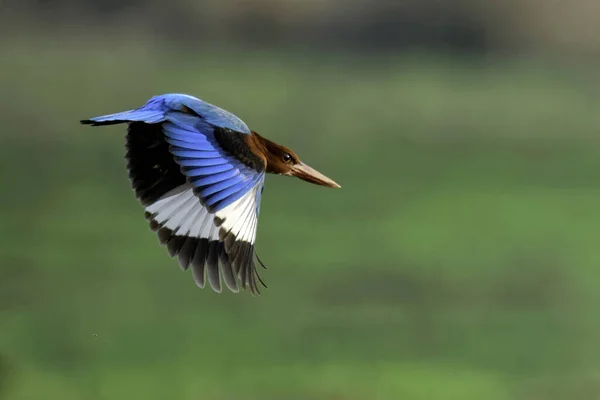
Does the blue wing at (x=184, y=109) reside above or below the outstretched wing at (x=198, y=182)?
above

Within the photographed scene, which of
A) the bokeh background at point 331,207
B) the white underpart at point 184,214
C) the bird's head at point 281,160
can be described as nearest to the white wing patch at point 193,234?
the white underpart at point 184,214

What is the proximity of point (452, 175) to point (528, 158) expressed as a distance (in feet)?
1.23

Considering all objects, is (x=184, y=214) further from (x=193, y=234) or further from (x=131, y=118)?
(x=131, y=118)

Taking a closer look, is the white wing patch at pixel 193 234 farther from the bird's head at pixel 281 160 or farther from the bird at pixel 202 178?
the bird's head at pixel 281 160

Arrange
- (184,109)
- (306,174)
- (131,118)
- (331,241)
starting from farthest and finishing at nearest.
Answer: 1. (331,241)
2. (306,174)
3. (184,109)
4. (131,118)

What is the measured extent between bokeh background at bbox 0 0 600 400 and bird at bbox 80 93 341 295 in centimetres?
100

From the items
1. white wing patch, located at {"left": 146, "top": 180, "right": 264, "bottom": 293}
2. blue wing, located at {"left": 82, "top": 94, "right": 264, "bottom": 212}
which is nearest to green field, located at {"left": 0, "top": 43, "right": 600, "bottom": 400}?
white wing patch, located at {"left": 146, "top": 180, "right": 264, "bottom": 293}

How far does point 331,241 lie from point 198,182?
199cm

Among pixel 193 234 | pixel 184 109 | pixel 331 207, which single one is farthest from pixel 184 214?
pixel 331 207

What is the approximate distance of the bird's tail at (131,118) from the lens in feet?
4.18

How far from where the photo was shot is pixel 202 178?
4.44ft

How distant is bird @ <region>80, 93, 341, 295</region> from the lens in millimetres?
A: 1344

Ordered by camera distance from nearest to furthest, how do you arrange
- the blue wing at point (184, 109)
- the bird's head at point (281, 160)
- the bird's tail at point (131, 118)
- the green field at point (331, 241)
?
1. the bird's tail at point (131, 118)
2. the blue wing at point (184, 109)
3. the bird's head at point (281, 160)
4. the green field at point (331, 241)

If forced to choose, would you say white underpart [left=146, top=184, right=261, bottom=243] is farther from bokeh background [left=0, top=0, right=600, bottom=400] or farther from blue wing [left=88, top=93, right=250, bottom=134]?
bokeh background [left=0, top=0, right=600, bottom=400]
